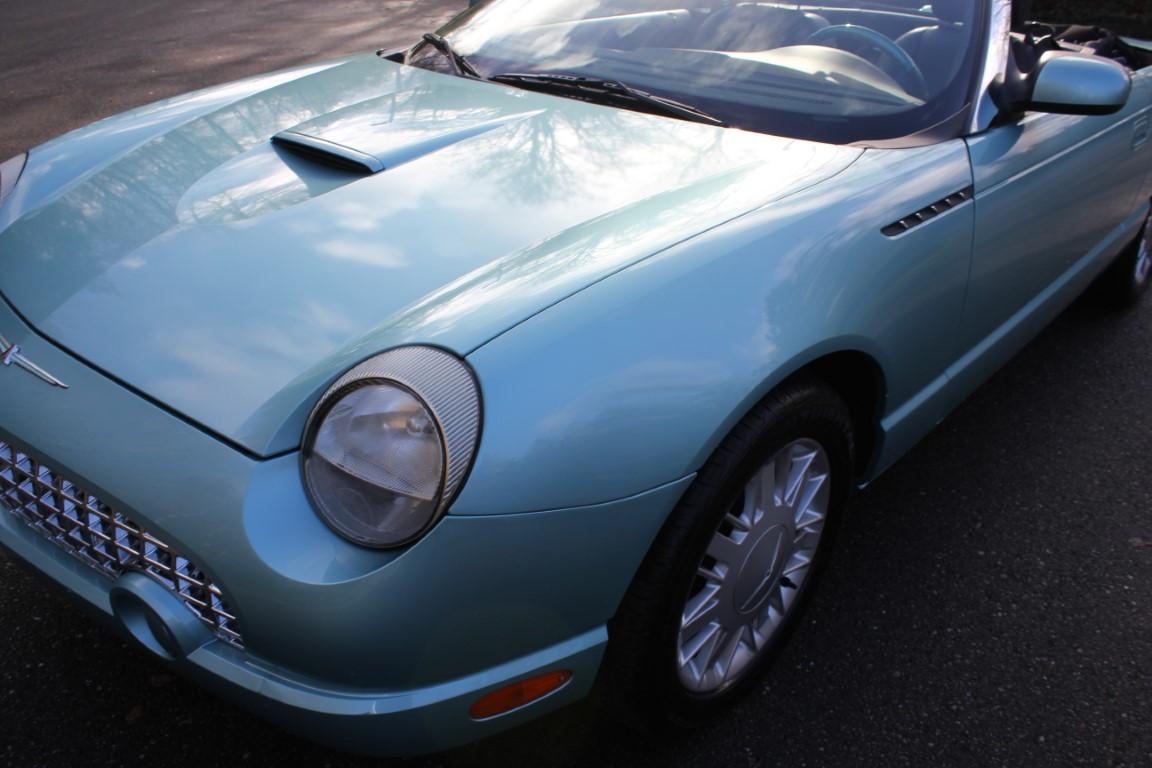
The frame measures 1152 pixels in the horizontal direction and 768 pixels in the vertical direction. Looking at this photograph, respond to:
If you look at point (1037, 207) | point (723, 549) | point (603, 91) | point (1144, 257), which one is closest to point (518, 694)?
point (723, 549)

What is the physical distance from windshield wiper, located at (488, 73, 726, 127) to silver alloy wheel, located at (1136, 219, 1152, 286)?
91.1 inches

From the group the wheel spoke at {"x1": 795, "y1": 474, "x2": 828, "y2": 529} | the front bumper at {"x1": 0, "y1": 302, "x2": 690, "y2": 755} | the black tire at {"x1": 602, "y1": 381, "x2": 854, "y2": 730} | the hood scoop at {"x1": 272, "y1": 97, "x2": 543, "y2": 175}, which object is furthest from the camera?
the hood scoop at {"x1": 272, "y1": 97, "x2": 543, "y2": 175}

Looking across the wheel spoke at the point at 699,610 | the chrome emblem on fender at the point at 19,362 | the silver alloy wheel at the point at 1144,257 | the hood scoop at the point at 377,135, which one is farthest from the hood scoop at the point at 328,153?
the silver alloy wheel at the point at 1144,257

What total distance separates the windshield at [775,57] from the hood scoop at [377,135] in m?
0.35

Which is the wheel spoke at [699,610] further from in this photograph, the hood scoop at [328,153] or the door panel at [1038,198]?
the hood scoop at [328,153]

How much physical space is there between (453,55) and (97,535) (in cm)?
159

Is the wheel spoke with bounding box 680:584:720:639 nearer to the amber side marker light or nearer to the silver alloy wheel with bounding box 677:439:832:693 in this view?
the silver alloy wheel with bounding box 677:439:832:693

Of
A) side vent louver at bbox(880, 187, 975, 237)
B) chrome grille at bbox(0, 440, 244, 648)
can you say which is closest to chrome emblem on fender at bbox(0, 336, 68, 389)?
chrome grille at bbox(0, 440, 244, 648)

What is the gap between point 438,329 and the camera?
1.38 metres

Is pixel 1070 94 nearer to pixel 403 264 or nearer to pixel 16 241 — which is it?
pixel 403 264

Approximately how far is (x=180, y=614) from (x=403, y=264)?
648 millimetres

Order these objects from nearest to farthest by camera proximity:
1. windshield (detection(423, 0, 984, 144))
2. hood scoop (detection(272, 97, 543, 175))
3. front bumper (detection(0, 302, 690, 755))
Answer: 1. front bumper (detection(0, 302, 690, 755))
2. hood scoop (detection(272, 97, 543, 175))
3. windshield (detection(423, 0, 984, 144))

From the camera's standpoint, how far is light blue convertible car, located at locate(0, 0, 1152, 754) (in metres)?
1.29

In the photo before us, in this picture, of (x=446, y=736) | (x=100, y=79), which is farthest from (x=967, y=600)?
(x=100, y=79)
